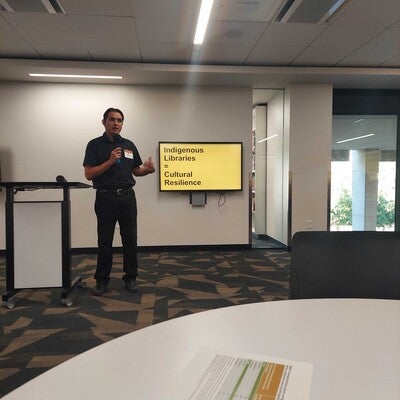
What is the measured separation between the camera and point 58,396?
456 millimetres

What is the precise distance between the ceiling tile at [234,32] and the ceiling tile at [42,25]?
1.44 metres

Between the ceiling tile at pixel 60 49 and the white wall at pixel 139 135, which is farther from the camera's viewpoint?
the white wall at pixel 139 135

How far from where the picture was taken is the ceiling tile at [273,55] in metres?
4.07

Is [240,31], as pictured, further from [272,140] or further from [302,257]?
[302,257]

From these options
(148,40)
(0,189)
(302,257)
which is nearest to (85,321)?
(302,257)

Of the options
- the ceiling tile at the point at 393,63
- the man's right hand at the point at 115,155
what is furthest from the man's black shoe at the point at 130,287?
the ceiling tile at the point at 393,63

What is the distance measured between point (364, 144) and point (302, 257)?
16.8 feet

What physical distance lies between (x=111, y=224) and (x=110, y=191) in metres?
0.29

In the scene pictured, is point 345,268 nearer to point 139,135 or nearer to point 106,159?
point 106,159

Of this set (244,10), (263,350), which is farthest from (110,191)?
(263,350)

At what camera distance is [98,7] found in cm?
313

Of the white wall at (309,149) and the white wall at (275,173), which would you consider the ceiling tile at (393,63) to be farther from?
the white wall at (275,173)

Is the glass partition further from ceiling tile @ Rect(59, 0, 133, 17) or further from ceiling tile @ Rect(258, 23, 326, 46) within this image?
ceiling tile @ Rect(59, 0, 133, 17)

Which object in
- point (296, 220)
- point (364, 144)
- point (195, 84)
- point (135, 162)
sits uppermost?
point (195, 84)
